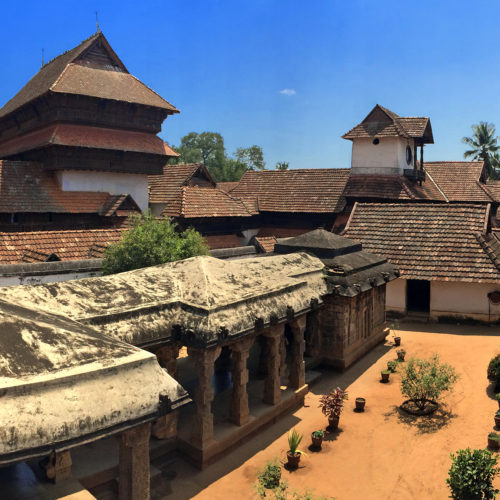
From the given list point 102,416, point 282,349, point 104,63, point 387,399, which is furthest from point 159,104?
point 102,416

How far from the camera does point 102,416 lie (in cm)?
633

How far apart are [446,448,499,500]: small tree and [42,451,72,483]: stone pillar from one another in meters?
6.46

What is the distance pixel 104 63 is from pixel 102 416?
24583 millimetres

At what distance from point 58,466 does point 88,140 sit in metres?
18.2

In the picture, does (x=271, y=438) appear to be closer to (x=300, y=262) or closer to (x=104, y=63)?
(x=300, y=262)

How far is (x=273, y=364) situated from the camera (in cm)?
1112

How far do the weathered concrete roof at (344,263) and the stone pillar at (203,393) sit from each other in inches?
228

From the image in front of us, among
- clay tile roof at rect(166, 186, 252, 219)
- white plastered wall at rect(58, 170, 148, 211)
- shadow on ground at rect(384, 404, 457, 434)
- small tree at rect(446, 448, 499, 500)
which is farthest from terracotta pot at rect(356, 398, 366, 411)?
white plastered wall at rect(58, 170, 148, 211)

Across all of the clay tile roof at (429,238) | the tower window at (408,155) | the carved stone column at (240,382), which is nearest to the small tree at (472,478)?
the carved stone column at (240,382)

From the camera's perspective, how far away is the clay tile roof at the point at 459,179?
111 feet

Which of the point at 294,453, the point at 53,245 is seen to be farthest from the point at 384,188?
the point at 294,453

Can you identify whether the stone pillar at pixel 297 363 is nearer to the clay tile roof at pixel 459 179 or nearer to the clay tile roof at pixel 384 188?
the clay tile roof at pixel 384 188

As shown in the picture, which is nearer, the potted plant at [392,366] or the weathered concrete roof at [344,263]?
the potted plant at [392,366]

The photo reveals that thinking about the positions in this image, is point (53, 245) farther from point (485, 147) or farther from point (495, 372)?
point (485, 147)
